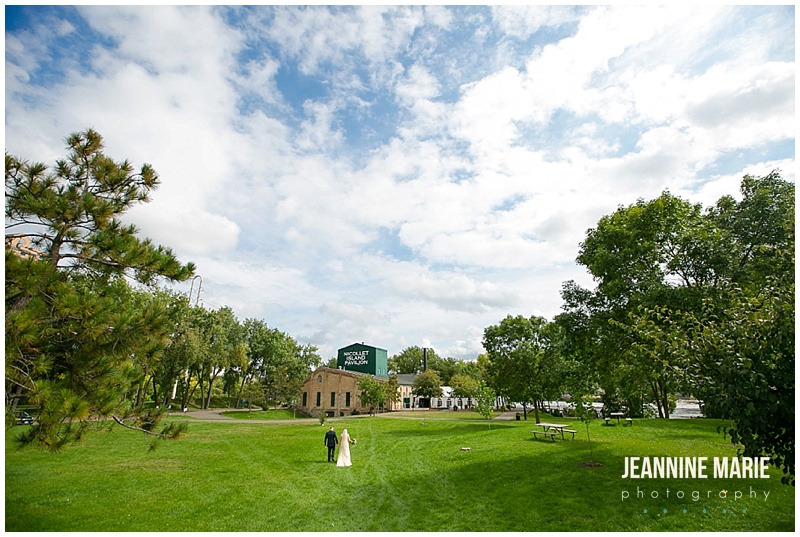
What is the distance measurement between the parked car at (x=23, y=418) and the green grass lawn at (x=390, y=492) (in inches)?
10.4

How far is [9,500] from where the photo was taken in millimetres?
10125

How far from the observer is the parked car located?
5981 mm

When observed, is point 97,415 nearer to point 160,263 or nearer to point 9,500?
point 160,263

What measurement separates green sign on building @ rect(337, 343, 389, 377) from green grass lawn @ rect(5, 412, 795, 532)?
4266 centimetres

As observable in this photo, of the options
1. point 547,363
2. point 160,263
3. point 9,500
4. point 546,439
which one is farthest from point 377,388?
point 160,263

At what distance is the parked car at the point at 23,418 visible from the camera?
19.6 feet

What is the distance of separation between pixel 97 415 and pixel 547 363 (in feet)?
82.3

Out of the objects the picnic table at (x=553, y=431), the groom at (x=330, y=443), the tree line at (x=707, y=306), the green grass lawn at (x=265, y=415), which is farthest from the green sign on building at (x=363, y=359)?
the groom at (x=330, y=443)

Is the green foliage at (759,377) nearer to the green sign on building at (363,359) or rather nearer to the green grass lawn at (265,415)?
the green grass lawn at (265,415)

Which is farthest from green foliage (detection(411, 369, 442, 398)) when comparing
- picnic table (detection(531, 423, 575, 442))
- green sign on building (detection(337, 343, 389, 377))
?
picnic table (detection(531, 423, 575, 442))

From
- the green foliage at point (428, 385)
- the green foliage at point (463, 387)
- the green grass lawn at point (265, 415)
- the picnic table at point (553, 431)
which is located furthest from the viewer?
the green foliage at point (428, 385)

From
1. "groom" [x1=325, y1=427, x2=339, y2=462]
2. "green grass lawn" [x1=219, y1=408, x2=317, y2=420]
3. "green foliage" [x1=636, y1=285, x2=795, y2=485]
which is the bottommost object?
"green grass lawn" [x1=219, y1=408, x2=317, y2=420]

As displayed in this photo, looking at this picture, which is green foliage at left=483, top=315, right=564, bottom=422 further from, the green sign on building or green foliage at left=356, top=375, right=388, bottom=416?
the green sign on building

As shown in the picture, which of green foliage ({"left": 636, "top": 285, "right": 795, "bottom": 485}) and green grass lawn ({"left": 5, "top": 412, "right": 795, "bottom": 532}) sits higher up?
green foliage ({"left": 636, "top": 285, "right": 795, "bottom": 485})
